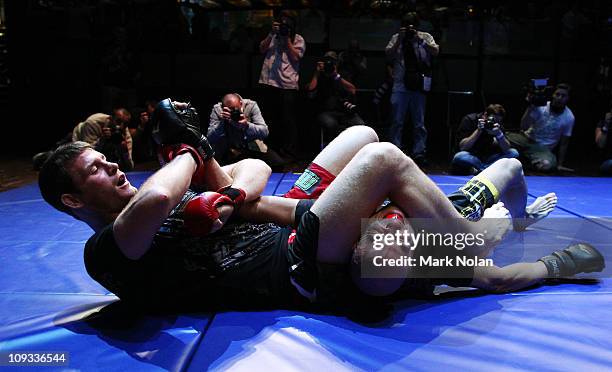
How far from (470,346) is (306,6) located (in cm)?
661

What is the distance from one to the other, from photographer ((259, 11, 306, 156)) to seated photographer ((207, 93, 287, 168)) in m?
0.95

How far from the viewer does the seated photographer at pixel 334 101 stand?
Result: 5852 mm

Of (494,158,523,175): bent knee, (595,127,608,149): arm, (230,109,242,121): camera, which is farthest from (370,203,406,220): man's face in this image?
(595,127,608,149): arm

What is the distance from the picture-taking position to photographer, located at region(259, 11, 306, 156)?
6.02 meters

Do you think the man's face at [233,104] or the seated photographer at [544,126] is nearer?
the man's face at [233,104]

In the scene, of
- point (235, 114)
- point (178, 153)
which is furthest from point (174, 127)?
point (235, 114)

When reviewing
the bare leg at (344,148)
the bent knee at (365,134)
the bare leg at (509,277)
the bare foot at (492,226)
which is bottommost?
the bare leg at (509,277)

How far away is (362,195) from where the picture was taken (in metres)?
1.61

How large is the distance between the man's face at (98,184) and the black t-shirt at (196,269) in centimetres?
11

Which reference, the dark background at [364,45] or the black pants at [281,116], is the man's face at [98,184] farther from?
the dark background at [364,45]

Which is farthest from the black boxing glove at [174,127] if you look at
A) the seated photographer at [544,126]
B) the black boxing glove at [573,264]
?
the seated photographer at [544,126]

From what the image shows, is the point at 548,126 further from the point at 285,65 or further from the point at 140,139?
the point at 140,139

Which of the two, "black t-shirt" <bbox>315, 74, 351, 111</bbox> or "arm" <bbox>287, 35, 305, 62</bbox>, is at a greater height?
"arm" <bbox>287, 35, 305, 62</bbox>

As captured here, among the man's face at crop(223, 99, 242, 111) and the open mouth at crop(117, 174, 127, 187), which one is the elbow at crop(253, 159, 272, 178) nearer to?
the open mouth at crop(117, 174, 127, 187)
